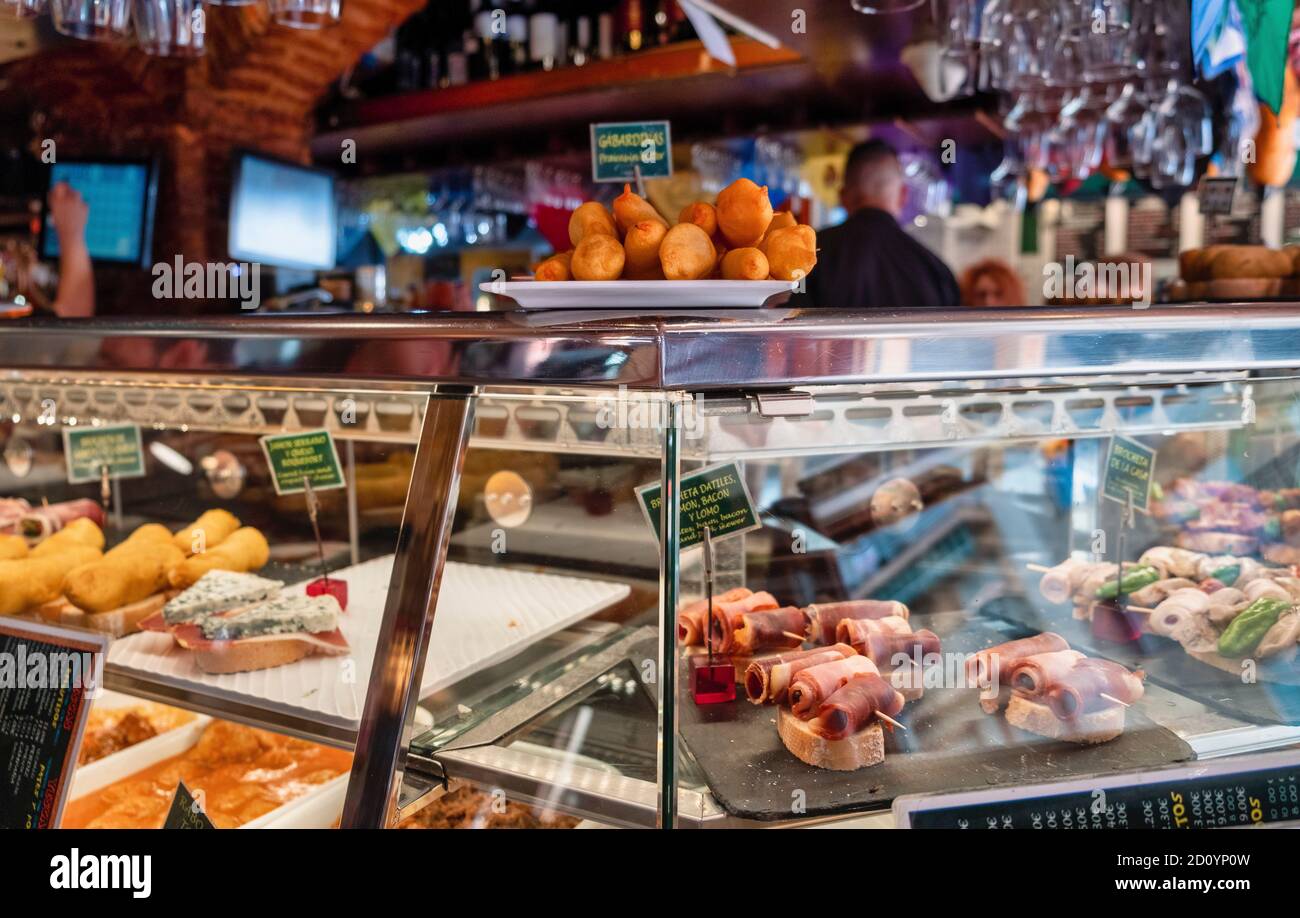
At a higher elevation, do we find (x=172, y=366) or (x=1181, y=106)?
(x=1181, y=106)

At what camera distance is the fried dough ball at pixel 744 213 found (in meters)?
1.28

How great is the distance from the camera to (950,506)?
253cm

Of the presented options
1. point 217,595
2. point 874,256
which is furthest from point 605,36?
point 217,595

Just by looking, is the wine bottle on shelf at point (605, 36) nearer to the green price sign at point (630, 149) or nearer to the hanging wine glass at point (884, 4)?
the hanging wine glass at point (884, 4)

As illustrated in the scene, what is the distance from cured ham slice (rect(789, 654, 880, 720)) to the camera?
4.34 ft

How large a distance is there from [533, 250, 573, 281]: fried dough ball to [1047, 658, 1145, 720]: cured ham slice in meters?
0.84

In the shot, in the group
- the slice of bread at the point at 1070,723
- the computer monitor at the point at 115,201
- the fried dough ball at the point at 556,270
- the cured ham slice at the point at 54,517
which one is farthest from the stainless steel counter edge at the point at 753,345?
the computer monitor at the point at 115,201

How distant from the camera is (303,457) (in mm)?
1644

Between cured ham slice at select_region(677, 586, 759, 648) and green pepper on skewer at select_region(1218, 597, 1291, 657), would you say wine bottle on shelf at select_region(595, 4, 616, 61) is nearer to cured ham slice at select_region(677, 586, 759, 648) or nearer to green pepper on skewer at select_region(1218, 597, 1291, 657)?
cured ham slice at select_region(677, 586, 759, 648)

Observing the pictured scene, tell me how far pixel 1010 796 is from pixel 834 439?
68 cm
